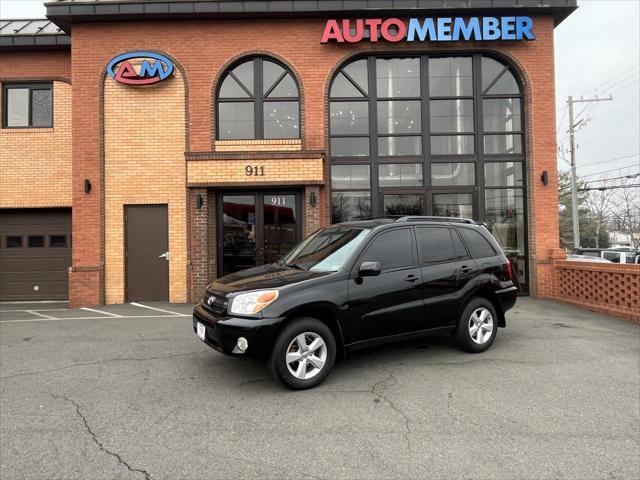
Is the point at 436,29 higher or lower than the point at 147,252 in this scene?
higher

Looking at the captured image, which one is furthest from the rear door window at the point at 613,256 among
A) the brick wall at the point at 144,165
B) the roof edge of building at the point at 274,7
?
the brick wall at the point at 144,165

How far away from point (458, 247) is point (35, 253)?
429 inches

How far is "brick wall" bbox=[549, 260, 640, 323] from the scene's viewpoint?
284 inches

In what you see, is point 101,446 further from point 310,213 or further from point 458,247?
point 310,213

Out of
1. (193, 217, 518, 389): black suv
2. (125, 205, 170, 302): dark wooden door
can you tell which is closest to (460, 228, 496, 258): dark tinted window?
(193, 217, 518, 389): black suv

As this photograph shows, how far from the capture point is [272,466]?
2.77m

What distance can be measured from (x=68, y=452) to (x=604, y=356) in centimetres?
610

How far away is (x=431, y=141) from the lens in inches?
392

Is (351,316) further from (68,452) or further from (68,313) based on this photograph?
(68,313)

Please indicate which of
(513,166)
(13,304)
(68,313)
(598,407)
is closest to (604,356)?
(598,407)

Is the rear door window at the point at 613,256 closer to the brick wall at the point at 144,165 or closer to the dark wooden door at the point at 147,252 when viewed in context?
the brick wall at the point at 144,165

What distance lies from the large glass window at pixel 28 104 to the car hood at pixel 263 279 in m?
8.99

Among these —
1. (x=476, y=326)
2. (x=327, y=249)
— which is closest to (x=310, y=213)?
(x=327, y=249)

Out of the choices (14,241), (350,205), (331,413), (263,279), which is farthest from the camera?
(14,241)
